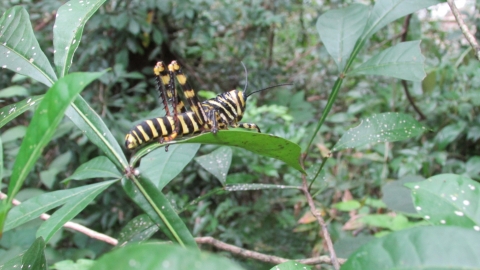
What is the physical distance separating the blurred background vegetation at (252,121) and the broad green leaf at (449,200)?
32.1 inches

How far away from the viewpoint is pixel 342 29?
0.91 metres

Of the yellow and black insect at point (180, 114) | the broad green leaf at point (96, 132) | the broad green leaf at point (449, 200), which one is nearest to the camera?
the broad green leaf at point (449, 200)

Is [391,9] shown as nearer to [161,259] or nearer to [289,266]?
[289,266]

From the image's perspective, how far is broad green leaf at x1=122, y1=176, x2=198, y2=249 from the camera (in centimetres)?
53

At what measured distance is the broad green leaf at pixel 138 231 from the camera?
858 mm

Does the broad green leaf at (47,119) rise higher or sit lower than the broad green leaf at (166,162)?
higher

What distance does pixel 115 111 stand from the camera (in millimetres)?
2723

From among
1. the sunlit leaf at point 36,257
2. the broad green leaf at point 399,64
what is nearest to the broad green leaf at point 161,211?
the sunlit leaf at point 36,257

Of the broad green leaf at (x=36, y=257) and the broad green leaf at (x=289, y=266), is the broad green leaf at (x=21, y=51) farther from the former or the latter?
the broad green leaf at (x=289, y=266)

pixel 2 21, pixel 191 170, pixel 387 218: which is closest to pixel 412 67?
pixel 2 21

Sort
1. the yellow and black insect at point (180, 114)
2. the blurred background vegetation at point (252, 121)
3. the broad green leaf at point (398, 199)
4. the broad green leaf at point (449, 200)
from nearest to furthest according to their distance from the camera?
1. the broad green leaf at point (449, 200)
2. the yellow and black insect at point (180, 114)
3. the broad green leaf at point (398, 199)
4. the blurred background vegetation at point (252, 121)

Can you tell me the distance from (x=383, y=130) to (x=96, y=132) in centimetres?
60

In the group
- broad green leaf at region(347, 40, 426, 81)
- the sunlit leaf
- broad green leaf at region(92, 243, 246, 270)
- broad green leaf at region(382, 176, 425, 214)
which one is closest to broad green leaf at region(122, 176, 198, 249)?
the sunlit leaf

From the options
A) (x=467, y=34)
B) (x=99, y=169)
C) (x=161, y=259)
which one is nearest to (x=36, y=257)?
(x=99, y=169)
